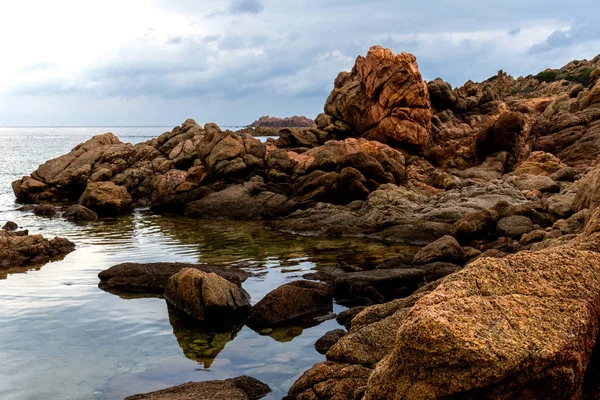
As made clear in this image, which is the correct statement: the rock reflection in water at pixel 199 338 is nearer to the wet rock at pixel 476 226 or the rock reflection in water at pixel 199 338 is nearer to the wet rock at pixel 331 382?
the wet rock at pixel 331 382

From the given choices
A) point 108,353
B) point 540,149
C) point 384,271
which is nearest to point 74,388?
point 108,353

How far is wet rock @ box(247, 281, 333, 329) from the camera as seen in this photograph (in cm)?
1662

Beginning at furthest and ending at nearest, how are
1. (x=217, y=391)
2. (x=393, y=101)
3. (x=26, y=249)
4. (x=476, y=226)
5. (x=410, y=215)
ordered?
(x=393, y=101) < (x=410, y=215) < (x=476, y=226) < (x=26, y=249) < (x=217, y=391)

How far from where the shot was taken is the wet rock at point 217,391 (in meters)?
10.6

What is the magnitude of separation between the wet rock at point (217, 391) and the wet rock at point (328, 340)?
2.66 meters

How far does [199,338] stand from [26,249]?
15.1 m

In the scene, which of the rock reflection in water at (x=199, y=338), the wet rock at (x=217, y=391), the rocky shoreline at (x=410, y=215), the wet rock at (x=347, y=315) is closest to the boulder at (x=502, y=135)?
the rocky shoreline at (x=410, y=215)

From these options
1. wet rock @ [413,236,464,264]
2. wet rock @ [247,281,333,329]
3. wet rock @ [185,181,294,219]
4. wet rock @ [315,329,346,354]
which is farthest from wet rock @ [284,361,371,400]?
wet rock @ [185,181,294,219]

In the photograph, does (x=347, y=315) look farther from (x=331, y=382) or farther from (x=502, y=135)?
(x=502, y=135)

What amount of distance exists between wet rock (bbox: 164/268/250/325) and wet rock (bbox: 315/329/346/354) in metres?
3.27

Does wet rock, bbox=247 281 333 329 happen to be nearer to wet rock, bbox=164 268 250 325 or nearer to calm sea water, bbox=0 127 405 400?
wet rock, bbox=164 268 250 325

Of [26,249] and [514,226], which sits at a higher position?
[26,249]

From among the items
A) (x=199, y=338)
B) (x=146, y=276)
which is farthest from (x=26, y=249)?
(x=199, y=338)

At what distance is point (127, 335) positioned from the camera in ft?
51.9
